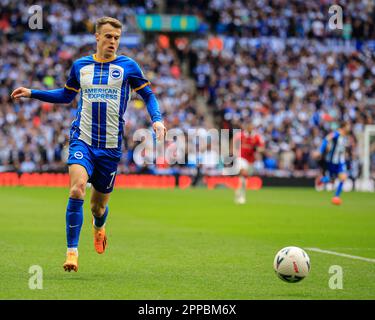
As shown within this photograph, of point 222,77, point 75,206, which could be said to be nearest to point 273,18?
point 222,77

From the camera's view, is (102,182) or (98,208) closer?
(102,182)

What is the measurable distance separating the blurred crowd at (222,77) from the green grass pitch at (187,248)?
9404 millimetres

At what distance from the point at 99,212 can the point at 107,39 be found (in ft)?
6.76

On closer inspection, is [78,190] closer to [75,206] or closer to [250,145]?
[75,206]

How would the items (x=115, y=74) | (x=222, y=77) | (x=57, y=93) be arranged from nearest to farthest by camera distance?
(x=115, y=74) → (x=57, y=93) → (x=222, y=77)

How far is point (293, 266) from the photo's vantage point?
8.71 meters

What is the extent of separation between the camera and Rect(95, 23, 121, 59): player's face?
9.62m

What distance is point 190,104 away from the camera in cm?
3781

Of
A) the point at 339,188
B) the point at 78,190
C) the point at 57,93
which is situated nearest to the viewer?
the point at 78,190

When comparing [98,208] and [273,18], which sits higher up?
[273,18]
